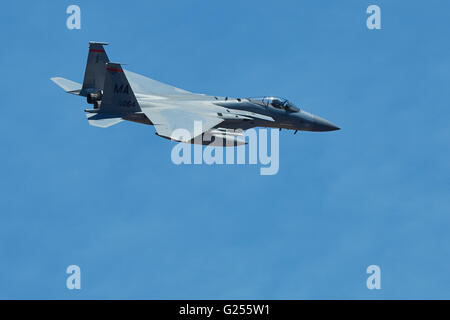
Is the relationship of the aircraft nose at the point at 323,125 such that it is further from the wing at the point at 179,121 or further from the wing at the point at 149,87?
the wing at the point at 149,87

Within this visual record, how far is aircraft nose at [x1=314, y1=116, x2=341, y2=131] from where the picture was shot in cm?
5195

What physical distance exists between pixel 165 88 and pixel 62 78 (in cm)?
604

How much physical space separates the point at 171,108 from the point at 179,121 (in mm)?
2294

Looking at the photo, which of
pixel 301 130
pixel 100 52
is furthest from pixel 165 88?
pixel 301 130

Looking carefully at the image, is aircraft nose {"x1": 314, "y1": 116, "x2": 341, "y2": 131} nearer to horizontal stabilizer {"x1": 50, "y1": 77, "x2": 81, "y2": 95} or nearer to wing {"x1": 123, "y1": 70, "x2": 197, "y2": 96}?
wing {"x1": 123, "y1": 70, "x2": 197, "y2": 96}

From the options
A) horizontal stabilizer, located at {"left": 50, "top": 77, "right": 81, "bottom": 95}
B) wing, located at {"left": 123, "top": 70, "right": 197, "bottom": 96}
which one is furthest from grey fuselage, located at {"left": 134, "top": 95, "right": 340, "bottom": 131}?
horizontal stabilizer, located at {"left": 50, "top": 77, "right": 81, "bottom": 95}

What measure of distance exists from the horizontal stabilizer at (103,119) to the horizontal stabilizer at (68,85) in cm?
526

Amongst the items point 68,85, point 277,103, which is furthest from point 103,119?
A: point 277,103

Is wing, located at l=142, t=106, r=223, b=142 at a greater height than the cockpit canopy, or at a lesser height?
lesser

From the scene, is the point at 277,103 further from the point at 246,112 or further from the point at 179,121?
the point at 179,121

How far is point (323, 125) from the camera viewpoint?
52.1 metres

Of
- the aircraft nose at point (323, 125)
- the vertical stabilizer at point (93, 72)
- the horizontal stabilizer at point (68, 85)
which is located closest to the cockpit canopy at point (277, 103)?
the aircraft nose at point (323, 125)

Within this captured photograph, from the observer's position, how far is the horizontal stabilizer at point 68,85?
167ft

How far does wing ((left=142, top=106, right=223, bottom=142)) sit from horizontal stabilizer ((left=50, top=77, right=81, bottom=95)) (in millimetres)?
5914
